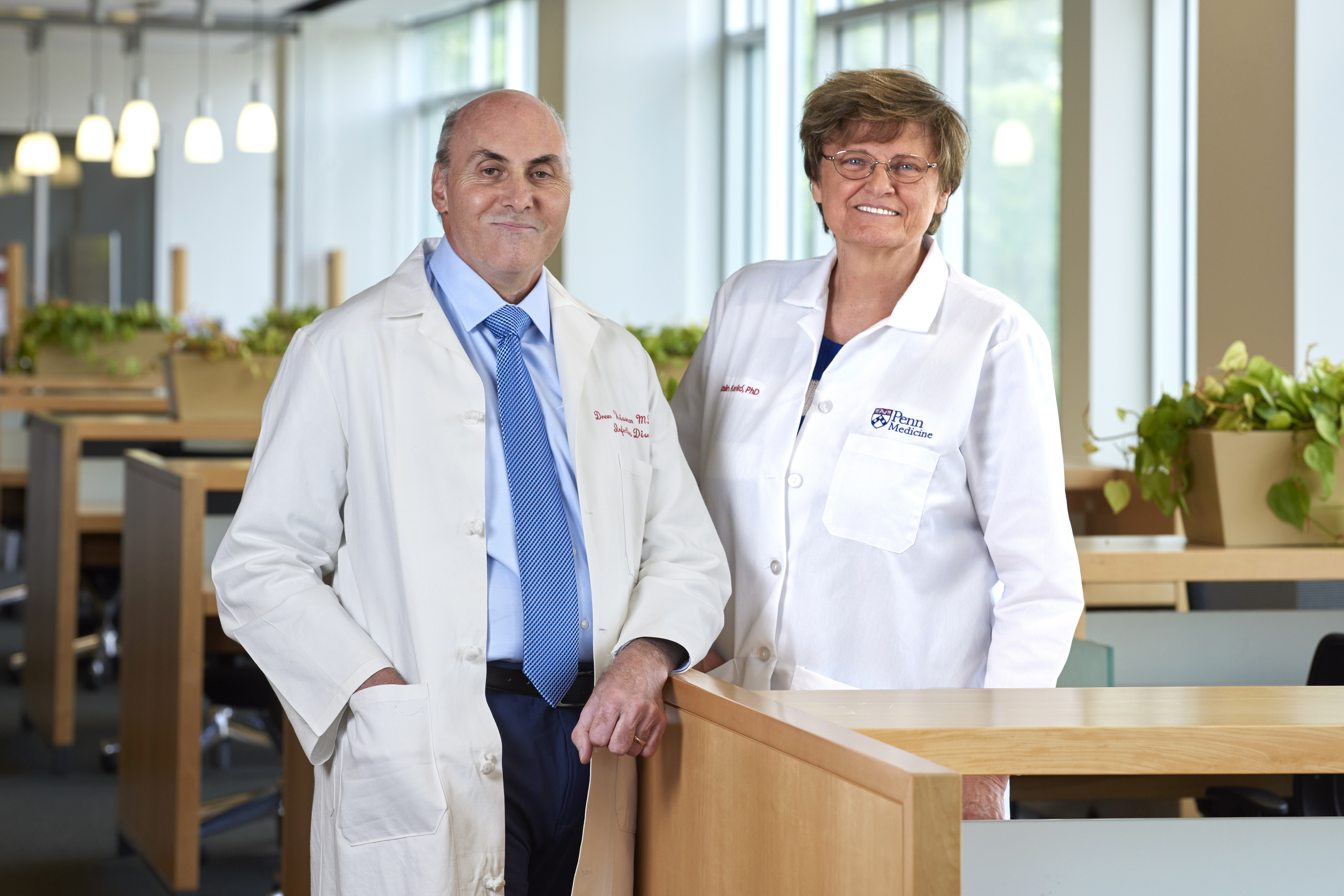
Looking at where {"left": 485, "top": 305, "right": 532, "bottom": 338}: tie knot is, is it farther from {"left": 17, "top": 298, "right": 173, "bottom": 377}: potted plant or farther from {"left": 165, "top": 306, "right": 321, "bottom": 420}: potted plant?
{"left": 17, "top": 298, "right": 173, "bottom": 377}: potted plant

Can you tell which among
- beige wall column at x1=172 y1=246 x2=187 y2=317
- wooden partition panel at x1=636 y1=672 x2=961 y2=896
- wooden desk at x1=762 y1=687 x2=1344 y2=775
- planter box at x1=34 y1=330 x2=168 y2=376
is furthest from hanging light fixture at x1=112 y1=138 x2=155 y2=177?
wooden desk at x1=762 y1=687 x2=1344 y2=775

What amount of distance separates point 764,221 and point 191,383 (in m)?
4.89

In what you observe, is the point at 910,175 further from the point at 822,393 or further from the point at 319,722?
the point at 319,722

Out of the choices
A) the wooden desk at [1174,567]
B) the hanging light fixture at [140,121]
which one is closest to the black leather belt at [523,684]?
the wooden desk at [1174,567]

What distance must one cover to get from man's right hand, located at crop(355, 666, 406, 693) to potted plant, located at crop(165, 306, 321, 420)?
11.6 ft

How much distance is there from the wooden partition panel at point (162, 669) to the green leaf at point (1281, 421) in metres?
2.41

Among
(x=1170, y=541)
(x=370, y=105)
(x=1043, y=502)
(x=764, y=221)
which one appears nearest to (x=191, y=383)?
(x=1170, y=541)

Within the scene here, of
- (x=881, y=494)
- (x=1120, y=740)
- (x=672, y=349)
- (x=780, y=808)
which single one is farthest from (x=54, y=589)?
(x=1120, y=740)

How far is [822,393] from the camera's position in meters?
2.03

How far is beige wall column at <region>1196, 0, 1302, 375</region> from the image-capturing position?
171 inches

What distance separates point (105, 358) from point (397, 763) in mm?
7333

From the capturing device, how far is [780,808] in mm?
1285

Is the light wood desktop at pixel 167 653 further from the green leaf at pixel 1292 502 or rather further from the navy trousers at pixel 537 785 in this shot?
the green leaf at pixel 1292 502

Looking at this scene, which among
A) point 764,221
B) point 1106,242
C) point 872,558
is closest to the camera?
point 872,558
